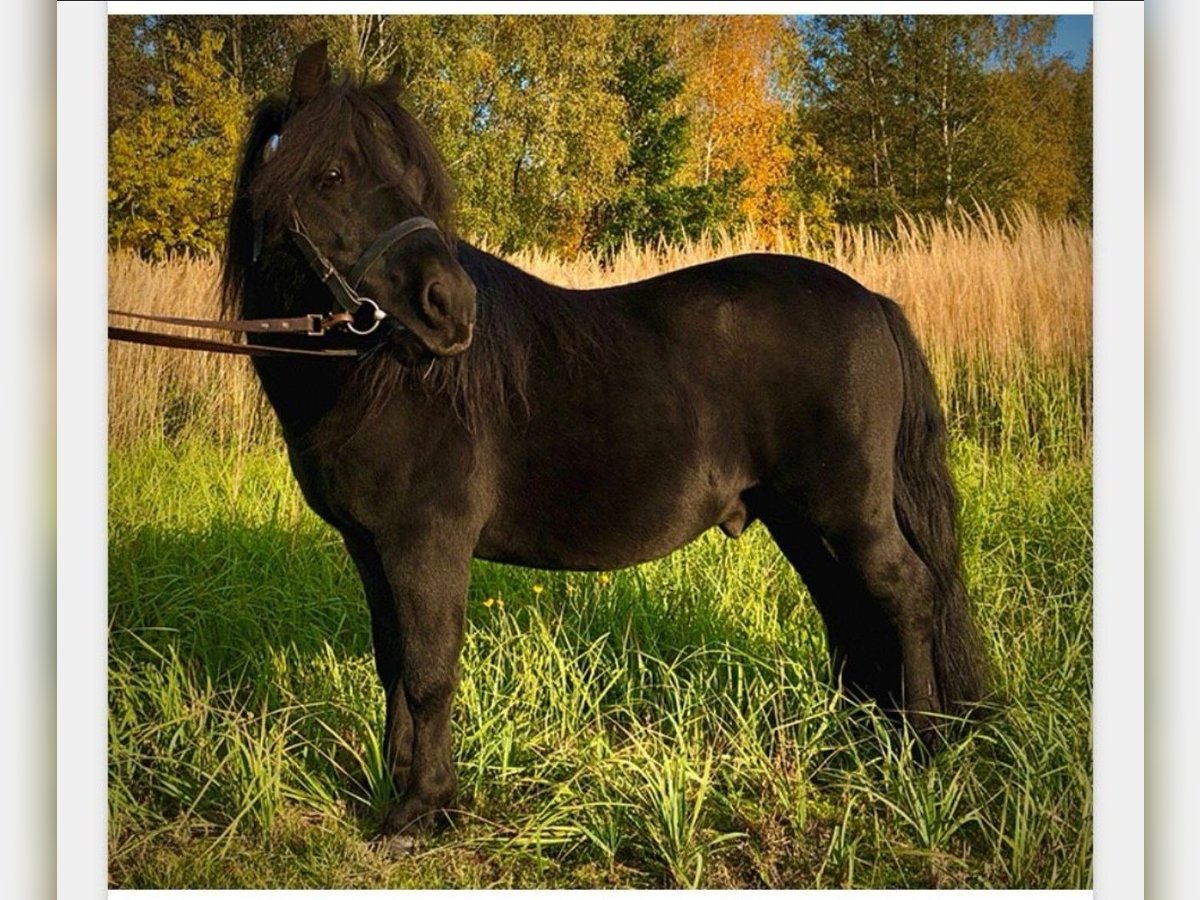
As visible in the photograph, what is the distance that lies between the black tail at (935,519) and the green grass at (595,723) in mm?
198

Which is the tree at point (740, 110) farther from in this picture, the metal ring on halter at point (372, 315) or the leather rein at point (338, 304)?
the metal ring on halter at point (372, 315)

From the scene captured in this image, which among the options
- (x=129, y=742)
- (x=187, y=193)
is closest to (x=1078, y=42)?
(x=187, y=193)

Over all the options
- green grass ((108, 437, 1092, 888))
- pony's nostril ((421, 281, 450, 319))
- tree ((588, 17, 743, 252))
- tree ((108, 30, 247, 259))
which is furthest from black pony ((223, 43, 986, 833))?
tree ((108, 30, 247, 259))

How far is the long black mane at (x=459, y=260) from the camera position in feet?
10.1

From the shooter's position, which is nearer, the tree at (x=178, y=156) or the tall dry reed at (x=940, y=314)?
the tree at (x=178, y=156)

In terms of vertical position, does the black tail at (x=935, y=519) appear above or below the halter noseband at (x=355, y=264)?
below

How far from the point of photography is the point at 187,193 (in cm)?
414

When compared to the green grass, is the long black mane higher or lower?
higher

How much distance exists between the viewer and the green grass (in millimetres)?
3580

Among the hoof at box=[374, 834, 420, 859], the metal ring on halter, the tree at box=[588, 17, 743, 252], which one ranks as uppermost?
the tree at box=[588, 17, 743, 252]

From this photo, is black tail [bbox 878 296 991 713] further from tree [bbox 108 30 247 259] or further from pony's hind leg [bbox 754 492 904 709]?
tree [bbox 108 30 247 259]

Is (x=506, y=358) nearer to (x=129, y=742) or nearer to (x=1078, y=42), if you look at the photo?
(x=129, y=742)

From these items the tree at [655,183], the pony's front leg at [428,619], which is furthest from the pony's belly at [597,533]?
the tree at [655,183]

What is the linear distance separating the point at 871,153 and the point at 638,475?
166cm
